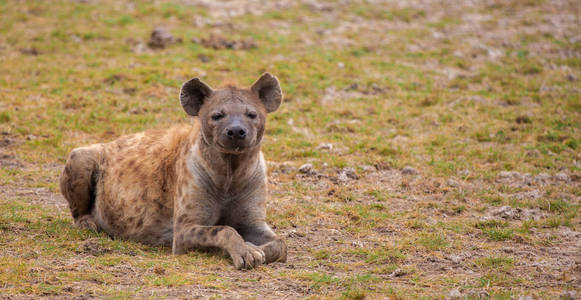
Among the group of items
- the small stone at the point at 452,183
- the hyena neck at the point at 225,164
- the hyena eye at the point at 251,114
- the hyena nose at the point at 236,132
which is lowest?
the small stone at the point at 452,183

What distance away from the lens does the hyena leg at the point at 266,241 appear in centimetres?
458

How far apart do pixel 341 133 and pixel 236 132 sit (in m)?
3.62

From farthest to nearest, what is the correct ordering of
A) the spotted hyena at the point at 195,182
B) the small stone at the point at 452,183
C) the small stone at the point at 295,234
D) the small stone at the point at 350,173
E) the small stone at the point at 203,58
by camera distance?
the small stone at the point at 203,58
the small stone at the point at 350,173
the small stone at the point at 452,183
the small stone at the point at 295,234
the spotted hyena at the point at 195,182

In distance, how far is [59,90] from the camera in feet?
28.8

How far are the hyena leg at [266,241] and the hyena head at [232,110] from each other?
2.00 ft

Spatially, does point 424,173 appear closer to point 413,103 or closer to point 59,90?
point 413,103

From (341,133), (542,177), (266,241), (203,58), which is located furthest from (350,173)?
(203,58)

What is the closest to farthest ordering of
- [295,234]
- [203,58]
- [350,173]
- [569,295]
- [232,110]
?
[569,295] < [232,110] < [295,234] < [350,173] < [203,58]

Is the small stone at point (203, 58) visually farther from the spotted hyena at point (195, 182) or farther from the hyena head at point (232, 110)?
the hyena head at point (232, 110)

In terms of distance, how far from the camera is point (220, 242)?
459 centimetres

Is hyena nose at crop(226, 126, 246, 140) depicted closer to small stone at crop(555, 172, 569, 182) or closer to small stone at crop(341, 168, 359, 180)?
small stone at crop(341, 168, 359, 180)

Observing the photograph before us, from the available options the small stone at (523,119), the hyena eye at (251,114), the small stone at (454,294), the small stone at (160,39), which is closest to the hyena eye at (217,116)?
the hyena eye at (251,114)

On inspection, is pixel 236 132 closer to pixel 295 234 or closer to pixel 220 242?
pixel 220 242

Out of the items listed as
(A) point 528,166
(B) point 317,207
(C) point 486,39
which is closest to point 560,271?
(B) point 317,207
